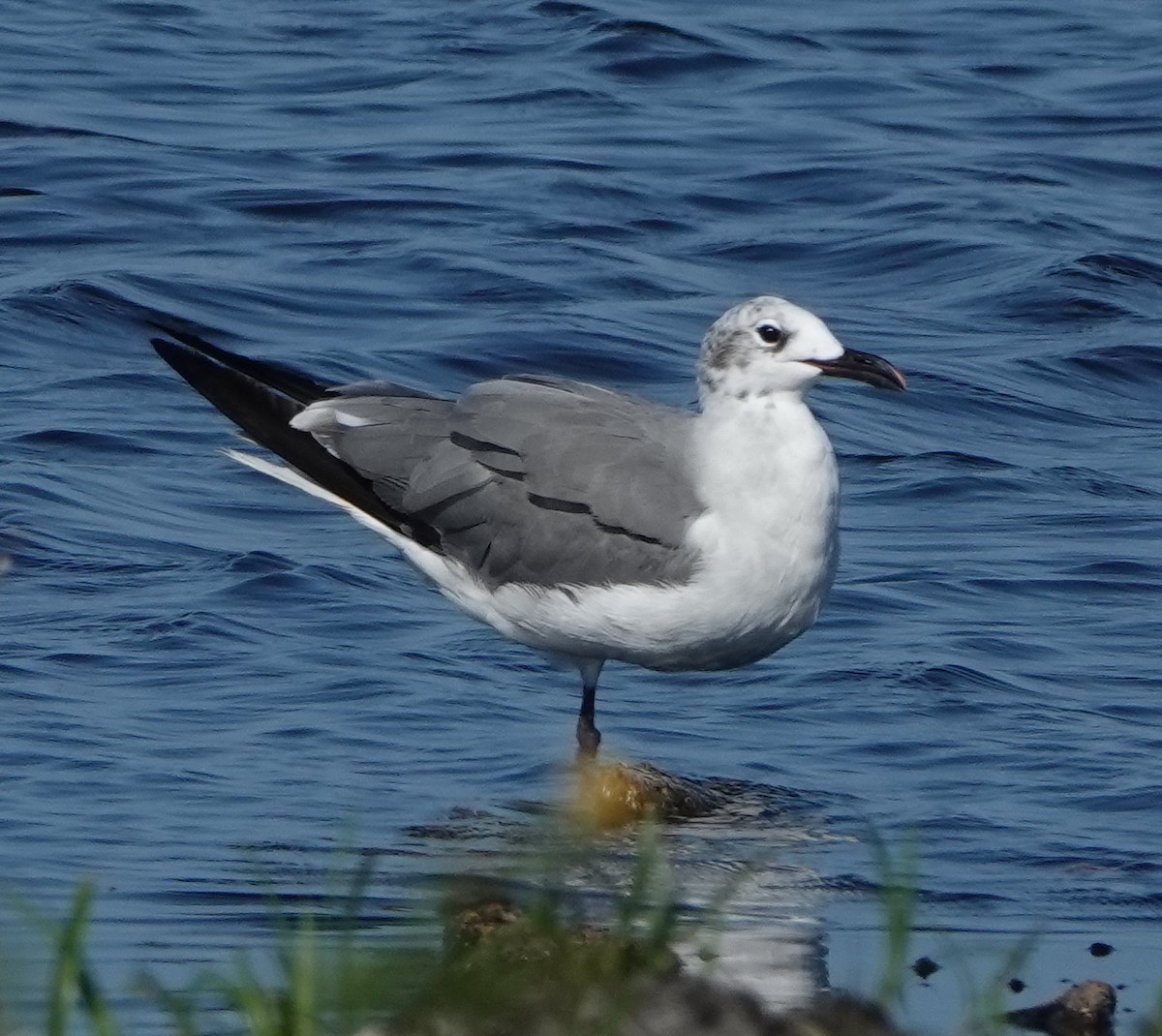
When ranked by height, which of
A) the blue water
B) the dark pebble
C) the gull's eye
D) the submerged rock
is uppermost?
the gull's eye

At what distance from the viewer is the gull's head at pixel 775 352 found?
21.9ft

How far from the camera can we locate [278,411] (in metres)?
7.35

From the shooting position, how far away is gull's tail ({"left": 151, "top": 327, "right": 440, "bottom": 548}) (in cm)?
724

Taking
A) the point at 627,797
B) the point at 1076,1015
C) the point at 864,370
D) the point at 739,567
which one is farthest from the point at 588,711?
the point at 1076,1015

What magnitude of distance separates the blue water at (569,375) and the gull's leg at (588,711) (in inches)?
4.0

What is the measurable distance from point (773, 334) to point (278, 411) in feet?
4.95

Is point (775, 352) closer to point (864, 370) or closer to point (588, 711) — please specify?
point (864, 370)

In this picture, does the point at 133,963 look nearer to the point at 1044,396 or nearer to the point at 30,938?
the point at 30,938

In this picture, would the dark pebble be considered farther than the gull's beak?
No

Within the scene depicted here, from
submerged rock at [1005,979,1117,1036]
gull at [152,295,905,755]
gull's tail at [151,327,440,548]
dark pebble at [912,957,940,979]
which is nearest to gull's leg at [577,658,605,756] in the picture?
gull at [152,295,905,755]

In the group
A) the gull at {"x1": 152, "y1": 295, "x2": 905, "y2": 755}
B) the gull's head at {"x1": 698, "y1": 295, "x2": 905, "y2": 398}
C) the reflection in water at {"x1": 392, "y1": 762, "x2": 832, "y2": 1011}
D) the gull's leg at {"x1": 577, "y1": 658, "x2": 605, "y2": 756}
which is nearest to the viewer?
the reflection in water at {"x1": 392, "y1": 762, "x2": 832, "y2": 1011}

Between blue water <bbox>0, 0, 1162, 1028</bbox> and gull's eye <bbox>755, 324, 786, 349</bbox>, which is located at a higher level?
gull's eye <bbox>755, 324, 786, 349</bbox>

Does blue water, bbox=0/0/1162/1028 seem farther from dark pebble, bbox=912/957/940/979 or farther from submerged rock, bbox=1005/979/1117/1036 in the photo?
submerged rock, bbox=1005/979/1117/1036

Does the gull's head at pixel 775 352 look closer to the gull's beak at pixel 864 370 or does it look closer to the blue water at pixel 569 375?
the gull's beak at pixel 864 370
